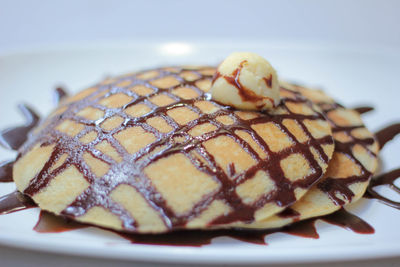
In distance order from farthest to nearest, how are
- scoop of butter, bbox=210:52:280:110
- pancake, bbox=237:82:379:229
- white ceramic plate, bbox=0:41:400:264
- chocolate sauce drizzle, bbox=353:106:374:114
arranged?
chocolate sauce drizzle, bbox=353:106:374:114
scoop of butter, bbox=210:52:280:110
pancake, bbox=237:82:379:229
white ceramic plate, bbox=0:41:400:264

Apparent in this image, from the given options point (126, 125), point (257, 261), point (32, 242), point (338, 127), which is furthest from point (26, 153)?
point (338, 127)

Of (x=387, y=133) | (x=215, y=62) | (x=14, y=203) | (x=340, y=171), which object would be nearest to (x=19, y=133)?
(x=14, y=203)

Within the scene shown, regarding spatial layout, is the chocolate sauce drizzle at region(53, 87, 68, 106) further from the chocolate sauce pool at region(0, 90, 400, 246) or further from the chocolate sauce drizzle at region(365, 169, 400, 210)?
the chocolate sauce drizzle at region(365, 169, 400, 210)

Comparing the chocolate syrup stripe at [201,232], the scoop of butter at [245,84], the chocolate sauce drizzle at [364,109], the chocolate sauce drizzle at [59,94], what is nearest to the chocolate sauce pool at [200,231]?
the chocolate syrup stripe at [201,232]

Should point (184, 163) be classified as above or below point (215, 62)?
above

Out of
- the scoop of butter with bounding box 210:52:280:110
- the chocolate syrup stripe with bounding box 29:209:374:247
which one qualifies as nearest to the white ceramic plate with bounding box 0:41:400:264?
the chocolate syrup stripe with bounding box 29:209:374:247

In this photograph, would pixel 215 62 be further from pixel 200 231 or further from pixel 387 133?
pixel 200 231

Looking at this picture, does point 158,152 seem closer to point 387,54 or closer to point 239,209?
point 239,209

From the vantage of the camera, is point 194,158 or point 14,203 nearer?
point 194,158

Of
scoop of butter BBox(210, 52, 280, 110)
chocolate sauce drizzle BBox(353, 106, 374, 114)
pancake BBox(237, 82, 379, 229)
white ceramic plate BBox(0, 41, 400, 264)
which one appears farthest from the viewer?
chocolate sauce drizzle BBox(353, 106, 374, 114)
